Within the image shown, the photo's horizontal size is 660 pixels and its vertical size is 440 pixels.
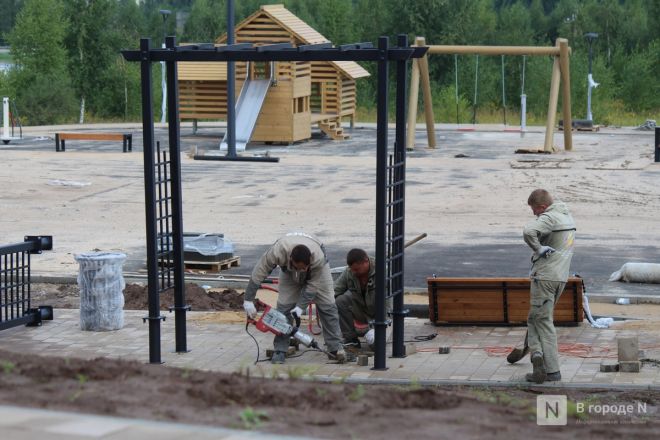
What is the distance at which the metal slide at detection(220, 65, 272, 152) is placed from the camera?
35625 mm

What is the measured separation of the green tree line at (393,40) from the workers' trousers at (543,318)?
38701 mm

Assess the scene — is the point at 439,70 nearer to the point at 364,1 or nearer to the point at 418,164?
the point at 364,1

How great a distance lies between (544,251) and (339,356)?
2228mm

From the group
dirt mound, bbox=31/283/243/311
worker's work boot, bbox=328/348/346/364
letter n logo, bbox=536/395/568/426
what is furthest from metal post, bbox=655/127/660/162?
letter n logo, bbox=536/395/568/426

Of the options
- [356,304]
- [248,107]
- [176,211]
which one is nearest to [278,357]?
[356,304]

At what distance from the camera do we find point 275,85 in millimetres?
36719

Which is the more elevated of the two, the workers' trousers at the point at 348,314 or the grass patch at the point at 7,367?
the grass patch at the point at 7,367

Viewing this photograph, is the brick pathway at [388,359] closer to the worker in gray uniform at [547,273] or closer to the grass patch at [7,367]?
the worker in gray uniform at [547,273]

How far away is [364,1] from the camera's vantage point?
6881cm

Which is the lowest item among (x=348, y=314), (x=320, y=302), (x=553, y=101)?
(x=348, y=314)

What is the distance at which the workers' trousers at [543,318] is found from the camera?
35.2 feet

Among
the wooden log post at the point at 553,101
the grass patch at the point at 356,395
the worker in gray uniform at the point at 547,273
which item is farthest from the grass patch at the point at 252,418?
the wooden log post at the point at 553,101

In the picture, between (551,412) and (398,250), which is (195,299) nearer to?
(398,250)

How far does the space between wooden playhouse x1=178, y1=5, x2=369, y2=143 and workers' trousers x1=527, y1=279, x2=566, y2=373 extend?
25.6 metres
